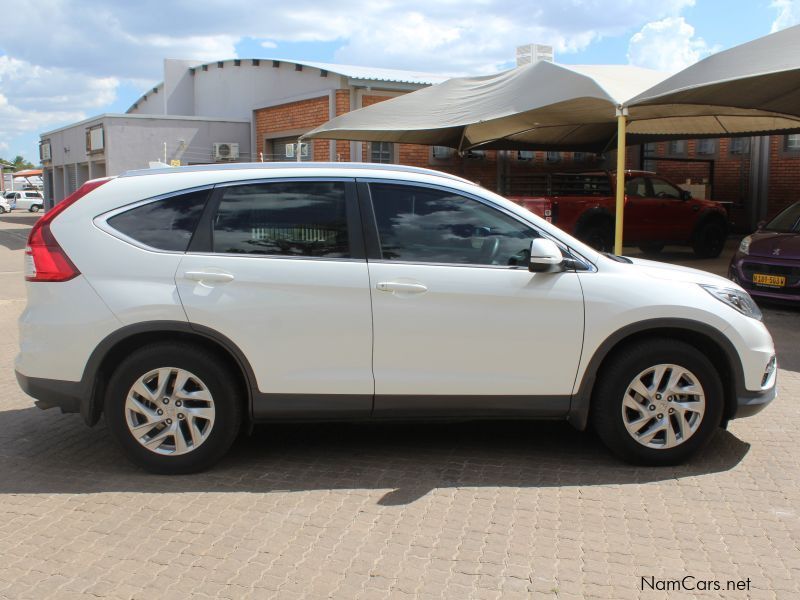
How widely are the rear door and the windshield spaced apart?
332 inches

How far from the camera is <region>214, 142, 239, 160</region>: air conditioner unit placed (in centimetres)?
2378

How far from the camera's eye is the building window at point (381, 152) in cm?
2086

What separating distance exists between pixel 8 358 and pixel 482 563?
607cm

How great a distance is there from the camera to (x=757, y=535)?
3.92 metres

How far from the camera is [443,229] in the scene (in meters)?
4.70

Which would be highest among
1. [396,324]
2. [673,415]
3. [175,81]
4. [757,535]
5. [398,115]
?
[175,81]

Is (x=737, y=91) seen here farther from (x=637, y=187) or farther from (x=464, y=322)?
(x=464, y=322)

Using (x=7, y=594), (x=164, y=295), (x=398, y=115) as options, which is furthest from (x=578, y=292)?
(x=398, y=115)

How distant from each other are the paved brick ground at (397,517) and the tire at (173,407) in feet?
0.49

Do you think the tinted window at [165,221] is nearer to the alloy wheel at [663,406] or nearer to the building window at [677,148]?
the alloy wheel at [663,406]

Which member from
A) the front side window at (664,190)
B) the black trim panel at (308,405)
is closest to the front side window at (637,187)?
the front side window at (664,190)

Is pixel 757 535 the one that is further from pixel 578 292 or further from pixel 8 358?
pixel 8 358

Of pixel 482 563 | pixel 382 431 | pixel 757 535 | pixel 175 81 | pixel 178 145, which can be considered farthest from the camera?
pixel 175 81

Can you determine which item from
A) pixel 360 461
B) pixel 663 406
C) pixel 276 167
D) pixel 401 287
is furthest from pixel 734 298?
pixel 276 167
